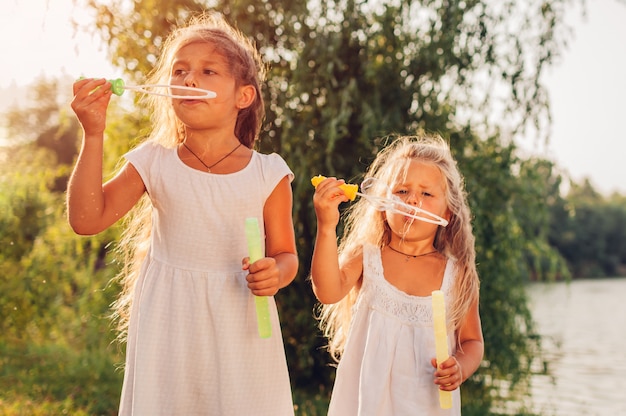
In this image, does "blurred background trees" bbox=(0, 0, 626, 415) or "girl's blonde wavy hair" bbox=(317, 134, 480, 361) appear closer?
"girl's blonde wavy hair" bbox=(317, 134, 480, 361)

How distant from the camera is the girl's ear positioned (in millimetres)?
2361

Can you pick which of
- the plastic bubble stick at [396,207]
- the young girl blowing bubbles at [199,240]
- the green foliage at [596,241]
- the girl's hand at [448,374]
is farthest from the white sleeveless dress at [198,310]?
the green foliage at [596,241]

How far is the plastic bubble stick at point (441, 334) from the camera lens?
2.15m

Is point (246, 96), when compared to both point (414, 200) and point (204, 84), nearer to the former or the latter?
point (204, 84)

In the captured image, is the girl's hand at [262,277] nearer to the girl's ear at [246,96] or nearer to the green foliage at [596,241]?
the girl's ear at [246,96]

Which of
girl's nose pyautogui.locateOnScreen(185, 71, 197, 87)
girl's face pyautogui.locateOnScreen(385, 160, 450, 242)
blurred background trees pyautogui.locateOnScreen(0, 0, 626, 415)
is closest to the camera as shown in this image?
girl's nose pyautogui.locateOnScreen(185, 71, 197, 87)

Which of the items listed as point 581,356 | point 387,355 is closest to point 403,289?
point 387,355

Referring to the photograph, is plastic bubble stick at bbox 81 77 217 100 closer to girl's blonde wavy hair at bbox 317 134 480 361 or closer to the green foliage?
girl's blonde wavy hair at bbox 317 134 480 361

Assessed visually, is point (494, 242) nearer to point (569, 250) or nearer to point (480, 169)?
point (480, 169)

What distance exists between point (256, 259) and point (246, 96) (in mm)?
607

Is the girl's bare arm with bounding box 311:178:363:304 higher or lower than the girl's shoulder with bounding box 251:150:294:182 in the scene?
lower

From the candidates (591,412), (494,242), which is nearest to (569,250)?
(591,412)

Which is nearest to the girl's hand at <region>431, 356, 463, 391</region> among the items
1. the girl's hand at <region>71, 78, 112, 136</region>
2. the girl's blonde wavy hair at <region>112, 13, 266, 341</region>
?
the girl's blonde wavy hair at <region>112, 13, 266, 341</region>

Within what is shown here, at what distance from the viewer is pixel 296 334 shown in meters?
5.23
